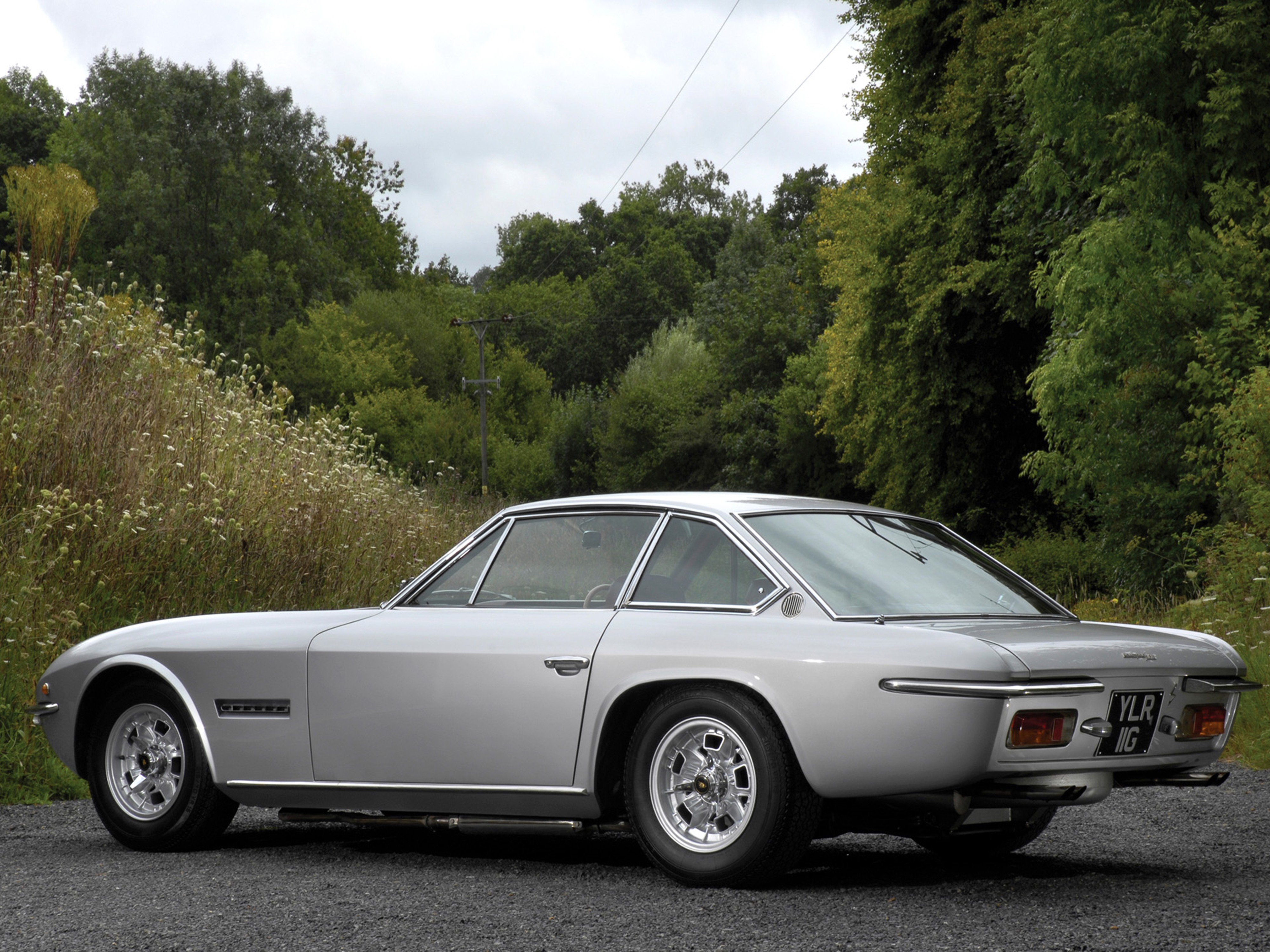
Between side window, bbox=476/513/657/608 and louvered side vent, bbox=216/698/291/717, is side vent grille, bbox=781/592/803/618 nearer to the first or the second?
side window, bbox=476/513/657/608

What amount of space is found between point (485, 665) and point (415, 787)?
59 centimetres

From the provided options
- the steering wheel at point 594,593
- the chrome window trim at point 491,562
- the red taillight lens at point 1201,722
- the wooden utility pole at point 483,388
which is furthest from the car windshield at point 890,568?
the wooden utility pole at point 483,388

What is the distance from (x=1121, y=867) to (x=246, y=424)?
30.8ft

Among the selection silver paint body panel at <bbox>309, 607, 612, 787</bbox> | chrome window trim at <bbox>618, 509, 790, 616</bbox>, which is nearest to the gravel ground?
silver paint body panel at <bbox>309, 607, 612, 787</bbox>

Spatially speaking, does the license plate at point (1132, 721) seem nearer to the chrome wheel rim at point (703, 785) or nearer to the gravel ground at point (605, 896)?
the gravel ground at point (605, 896)

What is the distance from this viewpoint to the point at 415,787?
604 cm

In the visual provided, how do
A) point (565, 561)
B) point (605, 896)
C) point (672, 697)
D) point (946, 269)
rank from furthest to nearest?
point (946, 269) → point (565, 561) → point (672, 697) → point (605, 896)

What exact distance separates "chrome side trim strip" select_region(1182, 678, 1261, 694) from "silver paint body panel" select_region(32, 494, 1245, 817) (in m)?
0.03

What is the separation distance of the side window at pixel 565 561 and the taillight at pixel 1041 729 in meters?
1.67

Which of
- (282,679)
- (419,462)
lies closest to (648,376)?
(419,462)

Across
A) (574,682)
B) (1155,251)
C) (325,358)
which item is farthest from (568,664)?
(325,358)

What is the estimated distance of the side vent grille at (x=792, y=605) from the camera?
17.7 feet

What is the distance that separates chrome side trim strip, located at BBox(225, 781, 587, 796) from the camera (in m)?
5.75

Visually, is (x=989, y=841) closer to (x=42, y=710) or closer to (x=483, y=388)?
Result: (x=42, y=710)
